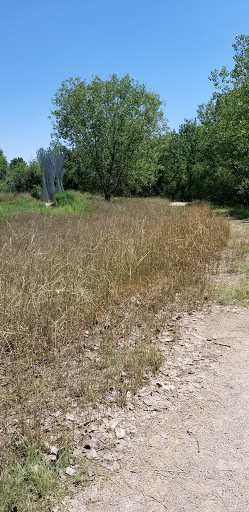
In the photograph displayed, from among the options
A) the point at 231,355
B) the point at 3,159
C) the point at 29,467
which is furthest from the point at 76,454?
the point at 3,159

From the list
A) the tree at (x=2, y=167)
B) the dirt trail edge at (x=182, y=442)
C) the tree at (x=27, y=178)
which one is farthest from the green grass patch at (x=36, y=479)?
the tree at (x=2, y=167)

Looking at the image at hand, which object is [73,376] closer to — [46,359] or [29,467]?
[46,359]

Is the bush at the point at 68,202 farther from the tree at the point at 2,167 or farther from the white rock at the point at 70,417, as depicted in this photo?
the tree at the point at 2,167

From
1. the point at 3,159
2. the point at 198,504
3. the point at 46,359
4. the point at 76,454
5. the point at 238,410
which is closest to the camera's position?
the point at 198,504

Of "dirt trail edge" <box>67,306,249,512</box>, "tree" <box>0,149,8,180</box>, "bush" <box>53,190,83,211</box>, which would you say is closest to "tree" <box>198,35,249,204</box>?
"bush" <box>53,190,83,211</box>

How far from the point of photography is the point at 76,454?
97.8 inches

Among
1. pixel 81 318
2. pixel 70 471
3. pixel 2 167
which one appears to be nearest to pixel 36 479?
pixel 70 471

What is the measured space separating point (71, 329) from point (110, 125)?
734 inches

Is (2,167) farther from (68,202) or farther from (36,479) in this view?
(36,479)

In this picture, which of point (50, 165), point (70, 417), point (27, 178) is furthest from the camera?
point (27, 178)

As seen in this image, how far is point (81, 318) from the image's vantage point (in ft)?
14.4

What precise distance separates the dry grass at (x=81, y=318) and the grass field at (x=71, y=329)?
0.01m

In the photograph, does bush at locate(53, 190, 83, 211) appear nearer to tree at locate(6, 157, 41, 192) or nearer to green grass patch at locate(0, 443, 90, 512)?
green grass patch at locate(0, 443, 90, 512)

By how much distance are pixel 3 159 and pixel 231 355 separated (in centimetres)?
5044
